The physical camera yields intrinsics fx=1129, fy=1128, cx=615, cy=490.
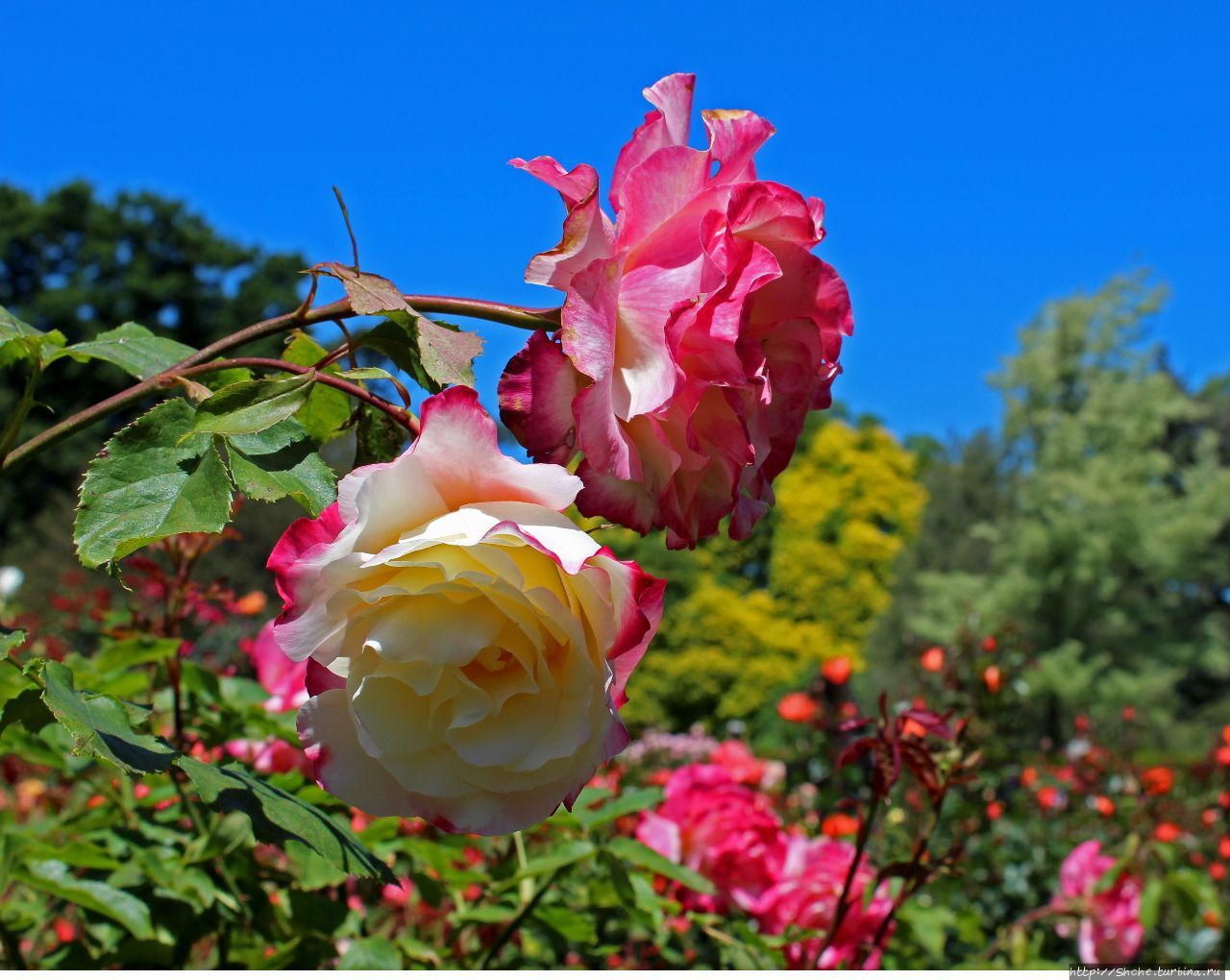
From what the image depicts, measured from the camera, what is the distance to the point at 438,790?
1.48 feet

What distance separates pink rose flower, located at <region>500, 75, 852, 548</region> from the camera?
1.50 ft

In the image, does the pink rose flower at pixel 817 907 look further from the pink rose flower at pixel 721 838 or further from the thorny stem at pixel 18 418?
the thorny stem at pixel 18 418

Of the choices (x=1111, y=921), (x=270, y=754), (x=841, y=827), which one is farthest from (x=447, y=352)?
(x=841, y=827)

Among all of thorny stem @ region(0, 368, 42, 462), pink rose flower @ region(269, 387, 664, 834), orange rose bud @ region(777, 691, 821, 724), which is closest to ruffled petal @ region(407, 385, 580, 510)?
pink rose flower @ region(269, 387, 664, 834)

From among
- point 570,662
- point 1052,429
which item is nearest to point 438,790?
point 570,662

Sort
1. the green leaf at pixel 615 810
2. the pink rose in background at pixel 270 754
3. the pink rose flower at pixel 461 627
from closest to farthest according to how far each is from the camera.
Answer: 1. the pink rose flower at pixel 461 627
2. the green leaf at pixel 615 810
3. the pink rose in background at pixel 270 754

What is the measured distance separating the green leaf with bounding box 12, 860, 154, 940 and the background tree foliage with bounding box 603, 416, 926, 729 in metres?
14.0

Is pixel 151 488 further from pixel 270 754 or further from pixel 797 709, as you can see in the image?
pixel 797 709

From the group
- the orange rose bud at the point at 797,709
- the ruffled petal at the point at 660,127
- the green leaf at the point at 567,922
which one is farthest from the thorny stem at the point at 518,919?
the orange rose bud at the point at 797,709

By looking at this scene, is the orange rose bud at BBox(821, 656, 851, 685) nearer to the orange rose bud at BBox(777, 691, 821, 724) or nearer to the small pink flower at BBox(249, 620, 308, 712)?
the orange rose bud at BBox(777, 691, 821, 724)

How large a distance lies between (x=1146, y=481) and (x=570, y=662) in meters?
16.7

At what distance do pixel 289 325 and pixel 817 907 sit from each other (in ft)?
3.29

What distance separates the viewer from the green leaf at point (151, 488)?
1.55 feet

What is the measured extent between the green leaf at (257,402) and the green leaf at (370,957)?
1.88 feet
